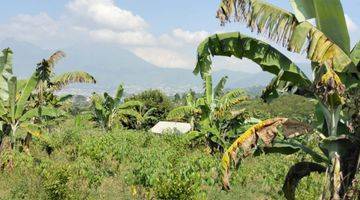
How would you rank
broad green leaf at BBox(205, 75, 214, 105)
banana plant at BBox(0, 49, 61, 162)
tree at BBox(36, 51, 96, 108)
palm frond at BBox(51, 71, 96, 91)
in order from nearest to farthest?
tree at BBox(36, 51, 96, 108) < banana plant at BBox(0, 49, 61, 162) < palm frond at BBox(51, 71, 96, 91) < broad green leaf at BBox(205, 75, 214, 105)

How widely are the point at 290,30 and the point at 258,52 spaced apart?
0.73 metres

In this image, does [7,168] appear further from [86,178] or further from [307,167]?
[307,167]

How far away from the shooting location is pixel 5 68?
14477 millimetres

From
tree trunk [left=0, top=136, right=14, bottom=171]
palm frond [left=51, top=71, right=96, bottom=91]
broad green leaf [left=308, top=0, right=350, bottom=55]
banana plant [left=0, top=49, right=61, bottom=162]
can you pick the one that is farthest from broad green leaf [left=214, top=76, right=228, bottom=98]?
broad green leaf [left=308, top=0, right=350, bottom=55]

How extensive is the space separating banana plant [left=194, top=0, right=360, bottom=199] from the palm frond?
7945 mm

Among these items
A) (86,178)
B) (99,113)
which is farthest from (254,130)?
(99,113)

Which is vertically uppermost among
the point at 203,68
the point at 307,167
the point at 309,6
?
the point at 309,6

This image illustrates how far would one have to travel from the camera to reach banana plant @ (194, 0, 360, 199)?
24.2 feet

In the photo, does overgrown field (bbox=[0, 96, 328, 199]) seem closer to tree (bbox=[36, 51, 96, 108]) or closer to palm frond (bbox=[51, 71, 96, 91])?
tree (bbox=[36, 51, 96, 108])

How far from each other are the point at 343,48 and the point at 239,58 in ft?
5.79

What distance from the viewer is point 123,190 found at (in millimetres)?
12289

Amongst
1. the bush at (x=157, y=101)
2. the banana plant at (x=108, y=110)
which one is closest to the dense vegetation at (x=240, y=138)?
the banana plant at (x=108, y=110)

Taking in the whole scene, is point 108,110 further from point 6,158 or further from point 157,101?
point 157,101

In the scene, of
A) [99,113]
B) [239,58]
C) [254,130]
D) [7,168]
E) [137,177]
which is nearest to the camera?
[254,130]
